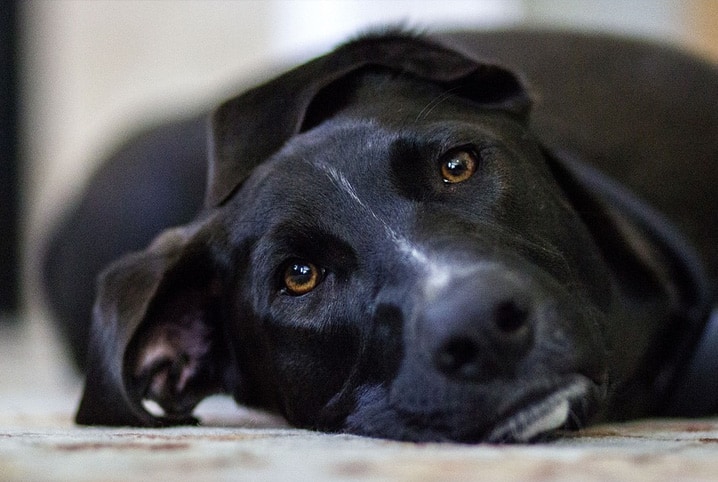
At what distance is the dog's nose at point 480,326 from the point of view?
1.03 metres

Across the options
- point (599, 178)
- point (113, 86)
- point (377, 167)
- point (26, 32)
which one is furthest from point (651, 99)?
point (26, 32)

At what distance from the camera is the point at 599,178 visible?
1.96 metres

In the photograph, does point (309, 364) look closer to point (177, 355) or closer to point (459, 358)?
point (177, 355)

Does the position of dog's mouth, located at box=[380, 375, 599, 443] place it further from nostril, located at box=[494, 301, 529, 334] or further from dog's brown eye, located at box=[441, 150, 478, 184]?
dog's brown eye, located at box=[441, 150, 478, 184]

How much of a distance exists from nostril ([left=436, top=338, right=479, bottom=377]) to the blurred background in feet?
11.4

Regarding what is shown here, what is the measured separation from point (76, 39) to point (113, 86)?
0.35 meters

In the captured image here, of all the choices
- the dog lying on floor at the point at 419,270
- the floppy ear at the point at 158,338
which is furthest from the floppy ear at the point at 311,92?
the floppy ear at the point at 158,338

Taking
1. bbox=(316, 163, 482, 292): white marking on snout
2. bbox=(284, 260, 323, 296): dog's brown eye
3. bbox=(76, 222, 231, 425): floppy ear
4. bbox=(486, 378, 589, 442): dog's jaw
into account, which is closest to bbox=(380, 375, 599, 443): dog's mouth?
bbox=(486, 378, 589, 442): dog's jaw

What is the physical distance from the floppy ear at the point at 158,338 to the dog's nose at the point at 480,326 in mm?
612

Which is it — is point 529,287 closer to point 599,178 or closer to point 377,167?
point 377,167

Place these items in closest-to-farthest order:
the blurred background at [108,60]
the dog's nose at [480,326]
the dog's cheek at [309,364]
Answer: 1. the dog's nose at [480,326]
2. the dog's cheek at [309,364]
3. the blurred background at [108,60]

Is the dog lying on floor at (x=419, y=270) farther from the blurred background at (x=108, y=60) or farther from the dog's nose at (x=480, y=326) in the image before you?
the blurred background at (x=108, y=60)

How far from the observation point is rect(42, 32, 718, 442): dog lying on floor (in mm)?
1115

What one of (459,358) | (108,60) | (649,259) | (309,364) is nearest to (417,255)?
(459,358)
